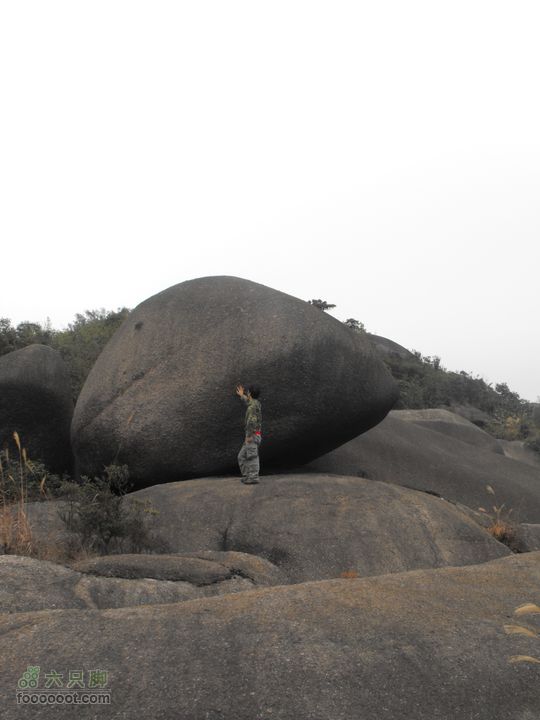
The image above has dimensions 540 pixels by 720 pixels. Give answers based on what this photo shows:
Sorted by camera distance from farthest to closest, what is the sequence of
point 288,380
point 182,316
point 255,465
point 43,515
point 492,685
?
point 182,316
point 288,380
point 255,465
point 43,515
point 492,685

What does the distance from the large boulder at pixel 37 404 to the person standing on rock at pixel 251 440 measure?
142 inches

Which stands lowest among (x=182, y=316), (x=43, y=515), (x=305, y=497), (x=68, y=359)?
(x=43, y=515)

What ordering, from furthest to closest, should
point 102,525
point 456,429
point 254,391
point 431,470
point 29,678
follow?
point 456,429 → point 431,470 → point 254,391 → point 102,525 → point 29,678

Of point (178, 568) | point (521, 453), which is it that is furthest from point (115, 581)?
point (521, 453)

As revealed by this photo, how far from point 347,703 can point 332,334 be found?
744 centimetres

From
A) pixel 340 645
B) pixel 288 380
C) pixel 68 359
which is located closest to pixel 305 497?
pixel 288 380

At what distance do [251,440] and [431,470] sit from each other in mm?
5017

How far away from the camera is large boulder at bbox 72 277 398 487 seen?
9391 millimetres

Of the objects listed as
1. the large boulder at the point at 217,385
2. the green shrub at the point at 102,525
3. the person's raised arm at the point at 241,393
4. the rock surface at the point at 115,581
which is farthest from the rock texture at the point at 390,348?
the rock surface at the point at 115,581

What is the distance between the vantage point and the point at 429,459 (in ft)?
41.6

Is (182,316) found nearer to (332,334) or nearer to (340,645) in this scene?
(332,334)

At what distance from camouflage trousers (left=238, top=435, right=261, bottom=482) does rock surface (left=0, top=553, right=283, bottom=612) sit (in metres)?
3.14

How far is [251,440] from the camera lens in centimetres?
882

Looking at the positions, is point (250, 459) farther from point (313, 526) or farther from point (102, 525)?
point (102, 525)
